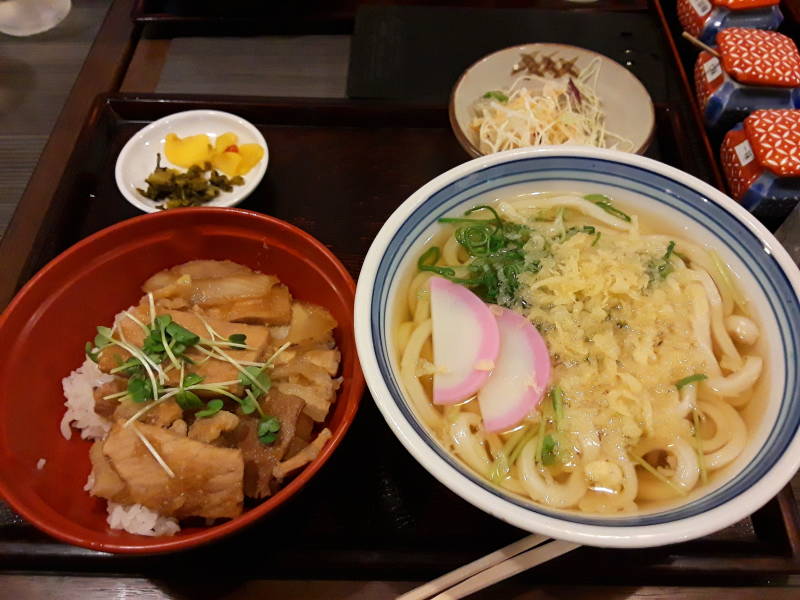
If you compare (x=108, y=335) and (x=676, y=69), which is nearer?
(x=108, y=335)

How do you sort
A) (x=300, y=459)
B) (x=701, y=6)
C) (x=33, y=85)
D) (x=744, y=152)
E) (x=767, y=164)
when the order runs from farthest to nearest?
(x=33, y=85)
(x=701, y=6)
(x=744, y=152)
(x=767, y=164)
(x=300, y=459)

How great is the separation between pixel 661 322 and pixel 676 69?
1551 millimetres

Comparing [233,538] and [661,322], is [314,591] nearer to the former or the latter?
[233,538]

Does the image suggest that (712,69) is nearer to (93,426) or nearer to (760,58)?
(760,58)

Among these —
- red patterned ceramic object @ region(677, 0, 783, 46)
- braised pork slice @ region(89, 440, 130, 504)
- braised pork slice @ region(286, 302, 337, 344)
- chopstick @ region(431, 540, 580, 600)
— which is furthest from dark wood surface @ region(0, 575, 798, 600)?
red patterned ceramic object @ region(677, 0, 783, 46)

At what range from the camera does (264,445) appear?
4.66ft

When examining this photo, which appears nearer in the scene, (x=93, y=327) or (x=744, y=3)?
(x=93, y=327)

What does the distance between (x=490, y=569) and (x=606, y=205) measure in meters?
0.98

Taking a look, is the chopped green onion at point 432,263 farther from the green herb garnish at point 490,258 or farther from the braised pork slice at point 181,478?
the braised pork slice at point 181,478

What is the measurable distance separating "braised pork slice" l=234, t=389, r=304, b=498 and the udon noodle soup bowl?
317 millimetres

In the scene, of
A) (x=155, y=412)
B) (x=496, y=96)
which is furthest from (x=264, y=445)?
(x=496, y=96)

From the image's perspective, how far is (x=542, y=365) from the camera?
4.55ft

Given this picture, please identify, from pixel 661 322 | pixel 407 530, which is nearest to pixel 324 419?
pixel 407 530

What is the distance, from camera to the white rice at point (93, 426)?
4.36ft
